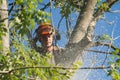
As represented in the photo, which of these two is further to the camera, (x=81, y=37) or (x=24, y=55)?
(x=81, y=37)

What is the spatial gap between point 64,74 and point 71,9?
2.42 m

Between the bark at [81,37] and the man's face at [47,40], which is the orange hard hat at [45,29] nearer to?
the man's face at [47,40]

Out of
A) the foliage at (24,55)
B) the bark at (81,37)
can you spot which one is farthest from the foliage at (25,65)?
the bark at (81,37)

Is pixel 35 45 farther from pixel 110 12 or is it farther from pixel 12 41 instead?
pixel 110 12

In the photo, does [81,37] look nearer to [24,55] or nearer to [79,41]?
[79,41]

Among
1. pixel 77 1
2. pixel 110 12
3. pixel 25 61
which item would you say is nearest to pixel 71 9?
pixel 77 1

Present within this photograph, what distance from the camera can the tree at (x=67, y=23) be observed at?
16.8ft

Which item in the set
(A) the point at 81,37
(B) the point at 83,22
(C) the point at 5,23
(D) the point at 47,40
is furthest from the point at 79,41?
(C) the point at 5,23

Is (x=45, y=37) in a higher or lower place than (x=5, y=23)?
lower

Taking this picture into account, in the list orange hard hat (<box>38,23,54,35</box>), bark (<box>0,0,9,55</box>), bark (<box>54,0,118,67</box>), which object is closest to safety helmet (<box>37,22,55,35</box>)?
orange hard hat (<box>38,23,54,35</box>)

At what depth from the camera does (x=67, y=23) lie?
659 centimetres

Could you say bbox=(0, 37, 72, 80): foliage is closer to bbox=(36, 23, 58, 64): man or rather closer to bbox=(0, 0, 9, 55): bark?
bbox=(0, 0, 9, 55): bark

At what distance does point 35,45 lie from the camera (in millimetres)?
5988

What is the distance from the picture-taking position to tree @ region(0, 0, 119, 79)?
16.8ft
